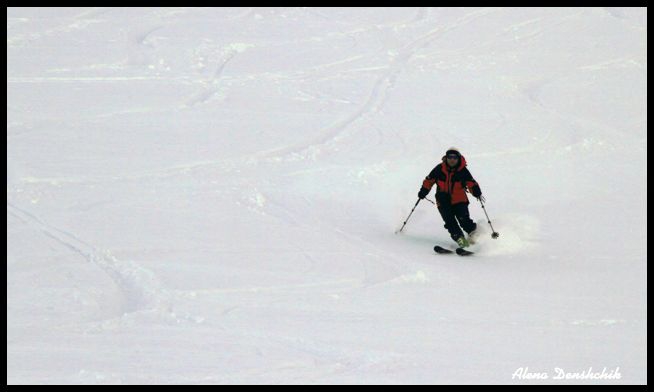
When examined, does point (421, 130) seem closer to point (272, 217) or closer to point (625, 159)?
point (625, 159)

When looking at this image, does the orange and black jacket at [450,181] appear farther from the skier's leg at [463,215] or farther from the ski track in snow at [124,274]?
the ski track in snow at [124,274]

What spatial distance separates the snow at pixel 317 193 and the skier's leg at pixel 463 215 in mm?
368

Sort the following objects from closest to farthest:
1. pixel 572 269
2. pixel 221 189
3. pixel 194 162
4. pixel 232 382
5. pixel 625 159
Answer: pixel 232 382 → pixel 572 269 → pixel 221 189 → pixel 194 162 → pixel 625 159

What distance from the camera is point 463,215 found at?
11.1 m

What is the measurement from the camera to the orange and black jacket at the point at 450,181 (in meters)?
10.9

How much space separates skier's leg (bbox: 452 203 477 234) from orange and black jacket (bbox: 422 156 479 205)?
0.20 ft

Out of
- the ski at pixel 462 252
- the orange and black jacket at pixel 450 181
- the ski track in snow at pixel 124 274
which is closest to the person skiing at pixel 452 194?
the orange and black jacket at pixel 450 181

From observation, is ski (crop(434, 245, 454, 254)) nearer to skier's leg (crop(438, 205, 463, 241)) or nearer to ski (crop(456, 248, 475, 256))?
ski (crop(456, 248, 475, 256))

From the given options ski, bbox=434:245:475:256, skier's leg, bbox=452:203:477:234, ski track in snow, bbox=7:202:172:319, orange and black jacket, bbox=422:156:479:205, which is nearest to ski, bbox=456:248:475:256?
ski, bbox=434:245:475:256

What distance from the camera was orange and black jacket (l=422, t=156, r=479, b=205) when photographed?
10.9 metres

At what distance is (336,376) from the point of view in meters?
7.03

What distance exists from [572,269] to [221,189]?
15.7 ft
